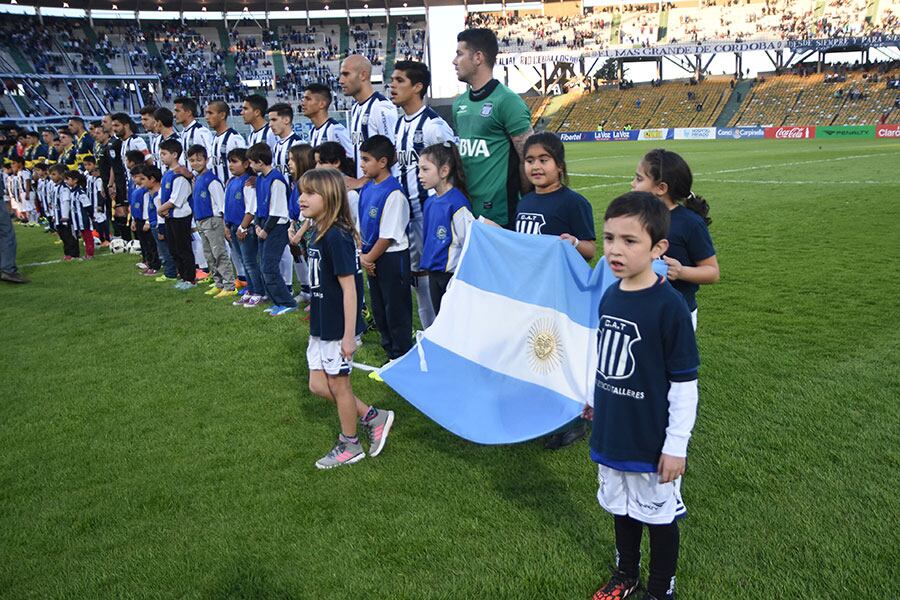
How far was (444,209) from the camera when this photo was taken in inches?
197

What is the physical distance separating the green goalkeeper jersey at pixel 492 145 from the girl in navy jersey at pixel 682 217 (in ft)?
5.39

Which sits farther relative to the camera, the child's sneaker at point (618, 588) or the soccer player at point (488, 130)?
the soccer player at point (488, 130)

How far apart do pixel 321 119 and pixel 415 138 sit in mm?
2149

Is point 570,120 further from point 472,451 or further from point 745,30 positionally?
point 472,451

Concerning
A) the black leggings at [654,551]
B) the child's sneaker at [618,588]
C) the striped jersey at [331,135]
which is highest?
the striped jersey at [331,135]

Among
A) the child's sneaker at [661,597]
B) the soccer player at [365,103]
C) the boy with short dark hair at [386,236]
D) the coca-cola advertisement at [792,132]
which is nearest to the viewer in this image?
the child's sneaker at [661,597]

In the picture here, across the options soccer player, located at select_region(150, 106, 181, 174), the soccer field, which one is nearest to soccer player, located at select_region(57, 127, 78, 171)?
soccer player, located at select_region(150, 106, 181, 174)

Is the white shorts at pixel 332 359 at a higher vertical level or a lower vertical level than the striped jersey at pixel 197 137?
lower

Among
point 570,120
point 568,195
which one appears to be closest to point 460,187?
point 568,195

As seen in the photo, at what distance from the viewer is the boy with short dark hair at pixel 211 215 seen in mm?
8969

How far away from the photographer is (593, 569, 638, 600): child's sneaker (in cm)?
283

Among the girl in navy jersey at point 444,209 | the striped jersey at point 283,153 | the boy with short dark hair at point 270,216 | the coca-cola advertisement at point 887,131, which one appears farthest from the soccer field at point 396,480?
the coca-cola advertisement at point 887,131

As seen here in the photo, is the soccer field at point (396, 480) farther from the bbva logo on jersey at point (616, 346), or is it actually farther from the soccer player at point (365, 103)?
the soccer player at point (365, 103)

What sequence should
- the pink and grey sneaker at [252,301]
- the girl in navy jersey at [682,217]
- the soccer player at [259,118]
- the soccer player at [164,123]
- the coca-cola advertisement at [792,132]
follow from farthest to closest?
the coca-cola advertisement at [792,132]
the soccer player at [164,123]
the soccer player at [259,118]
the pink and grey sneaker at [252,301]
the girl in navy jersey at [682,217]
